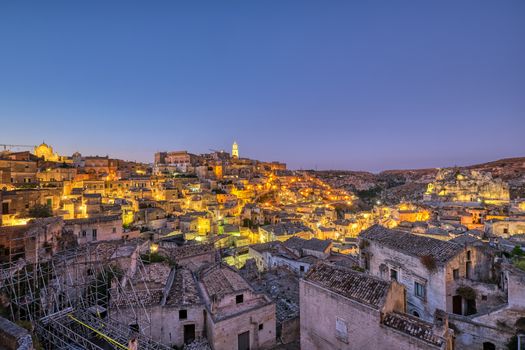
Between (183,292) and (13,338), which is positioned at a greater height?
(13,338)

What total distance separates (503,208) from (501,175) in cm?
6536

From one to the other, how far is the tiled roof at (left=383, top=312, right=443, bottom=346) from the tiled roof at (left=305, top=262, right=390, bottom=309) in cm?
65

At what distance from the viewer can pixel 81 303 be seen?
14.4 meters

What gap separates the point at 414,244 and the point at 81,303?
1763 cm

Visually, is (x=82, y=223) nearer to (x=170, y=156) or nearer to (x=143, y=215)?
(x=143, y=215)

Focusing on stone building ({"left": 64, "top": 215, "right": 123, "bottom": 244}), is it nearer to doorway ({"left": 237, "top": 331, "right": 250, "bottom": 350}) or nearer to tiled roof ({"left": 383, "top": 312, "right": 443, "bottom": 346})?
doorway ({"left": 237, "top": 331, "right": 250, "bottom": 350})

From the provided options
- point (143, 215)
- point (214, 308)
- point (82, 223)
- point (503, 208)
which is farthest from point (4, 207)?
point (503, 208)

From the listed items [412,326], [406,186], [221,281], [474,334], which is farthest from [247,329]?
[406,186]

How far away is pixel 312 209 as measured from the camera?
59.0m

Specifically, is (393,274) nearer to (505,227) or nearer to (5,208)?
(505,227)

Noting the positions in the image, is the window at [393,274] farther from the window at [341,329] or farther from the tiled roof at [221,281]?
the tiled roof at [221,281]

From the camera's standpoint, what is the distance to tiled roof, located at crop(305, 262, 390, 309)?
429 inches

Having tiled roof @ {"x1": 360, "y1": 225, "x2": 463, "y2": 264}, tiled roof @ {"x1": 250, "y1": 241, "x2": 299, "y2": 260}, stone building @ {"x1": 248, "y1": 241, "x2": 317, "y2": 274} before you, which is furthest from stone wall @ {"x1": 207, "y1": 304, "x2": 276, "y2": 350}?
tiled roof @ {"x1": 250, "y1": 241, "x2": 299, "y2": 260}

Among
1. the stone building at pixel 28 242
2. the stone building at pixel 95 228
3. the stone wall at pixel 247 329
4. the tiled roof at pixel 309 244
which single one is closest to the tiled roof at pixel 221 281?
the stone wall at pixel 247 329
